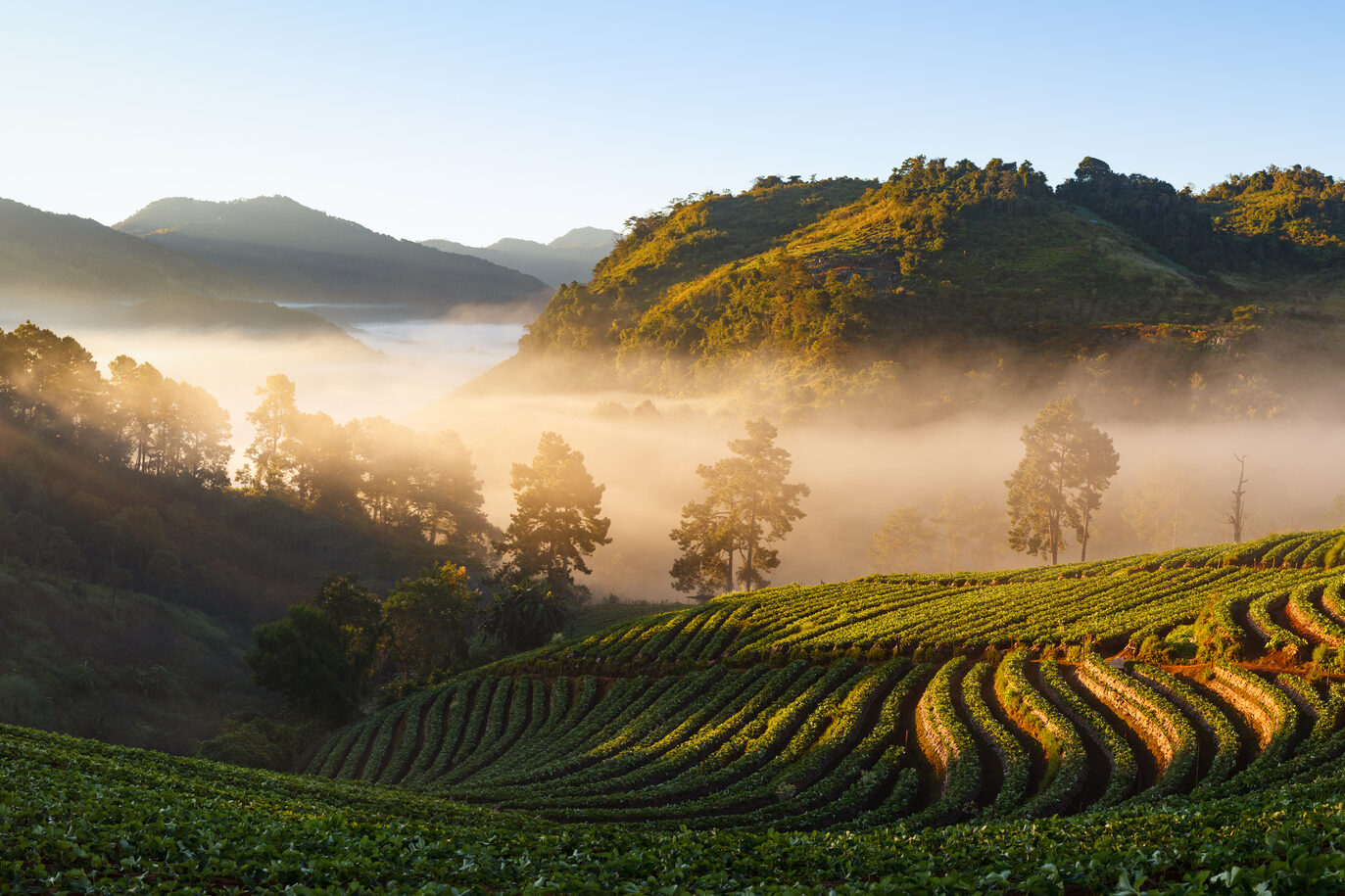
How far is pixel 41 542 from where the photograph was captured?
62.9 m

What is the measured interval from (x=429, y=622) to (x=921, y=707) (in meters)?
41.1

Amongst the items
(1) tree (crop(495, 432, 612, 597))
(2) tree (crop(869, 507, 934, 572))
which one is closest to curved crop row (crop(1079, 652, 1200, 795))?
(1) tree (crop(495, 432, 612, 597))

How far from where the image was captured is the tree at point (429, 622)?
61906mm

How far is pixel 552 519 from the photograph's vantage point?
78.6 metres

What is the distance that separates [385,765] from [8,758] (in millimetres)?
24717

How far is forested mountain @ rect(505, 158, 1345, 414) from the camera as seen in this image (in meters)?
121

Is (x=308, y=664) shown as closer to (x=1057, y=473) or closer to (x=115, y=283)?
(x=1057, y=473)

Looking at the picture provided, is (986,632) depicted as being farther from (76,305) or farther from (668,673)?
(76,305)

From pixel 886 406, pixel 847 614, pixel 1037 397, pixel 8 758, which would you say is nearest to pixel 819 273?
pixel 886 406

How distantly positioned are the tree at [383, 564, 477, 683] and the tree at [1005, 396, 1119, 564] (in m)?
50.4

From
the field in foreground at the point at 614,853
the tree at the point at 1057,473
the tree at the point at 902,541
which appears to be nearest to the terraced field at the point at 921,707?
the field in foreground at the point at 614,853

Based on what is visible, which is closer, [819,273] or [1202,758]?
[1202,758]

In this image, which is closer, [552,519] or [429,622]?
[429,622]

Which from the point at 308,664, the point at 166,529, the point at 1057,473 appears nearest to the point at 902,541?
the point at 1057,473
